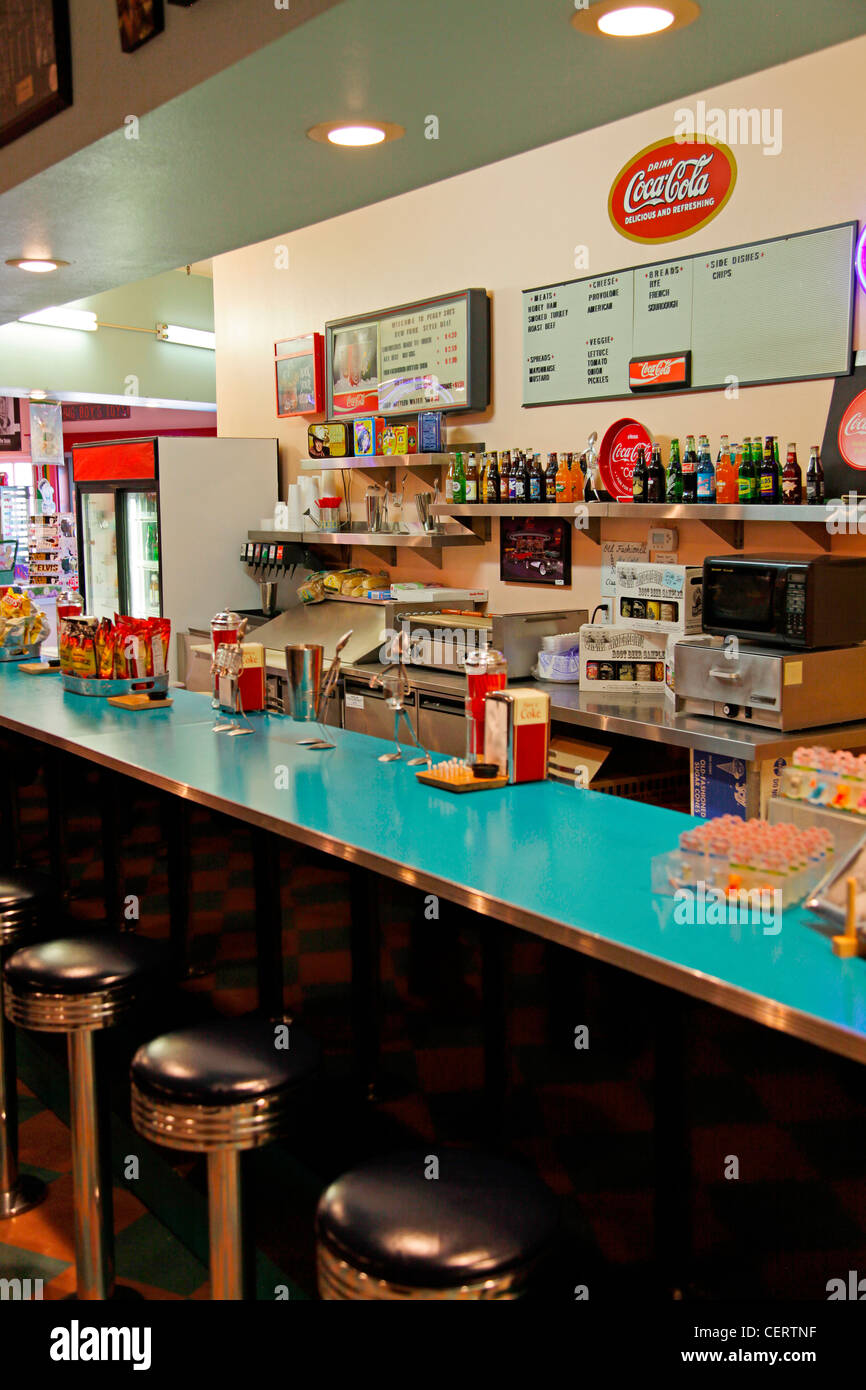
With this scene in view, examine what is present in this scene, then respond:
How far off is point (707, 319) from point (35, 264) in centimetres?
263

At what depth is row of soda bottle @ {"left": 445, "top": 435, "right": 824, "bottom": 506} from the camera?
402 centimetres

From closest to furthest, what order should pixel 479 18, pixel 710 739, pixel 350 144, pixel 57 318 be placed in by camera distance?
pixel 479 18 → pixel 350 144 → pixel 710 739 → pixel 57 318

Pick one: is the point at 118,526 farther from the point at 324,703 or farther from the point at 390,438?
the point at 324,703

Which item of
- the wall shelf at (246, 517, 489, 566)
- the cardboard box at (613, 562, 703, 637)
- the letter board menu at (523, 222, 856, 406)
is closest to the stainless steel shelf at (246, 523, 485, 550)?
the wall shelf at (246, 517, 489, 566)

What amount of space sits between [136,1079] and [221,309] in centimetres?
655

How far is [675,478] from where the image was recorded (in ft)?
14.3

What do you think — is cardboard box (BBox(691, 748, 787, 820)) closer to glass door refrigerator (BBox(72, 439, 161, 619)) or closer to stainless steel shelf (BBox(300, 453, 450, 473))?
stainless steel shelf (BBox(300, 453, 450, 473))

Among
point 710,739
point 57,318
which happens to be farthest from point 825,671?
point 57,318

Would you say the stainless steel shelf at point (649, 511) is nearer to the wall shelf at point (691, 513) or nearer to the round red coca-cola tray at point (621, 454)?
the wall shelf at point (691, 513)

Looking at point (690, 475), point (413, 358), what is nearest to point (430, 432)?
point (413, 358)

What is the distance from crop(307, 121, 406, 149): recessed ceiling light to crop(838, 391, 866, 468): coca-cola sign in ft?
6.26

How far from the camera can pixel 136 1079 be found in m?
1.98

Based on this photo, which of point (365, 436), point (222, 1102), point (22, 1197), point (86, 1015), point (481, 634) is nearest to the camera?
point (222, 1102)

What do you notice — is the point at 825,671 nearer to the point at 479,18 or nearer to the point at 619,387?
the point at 619,387
